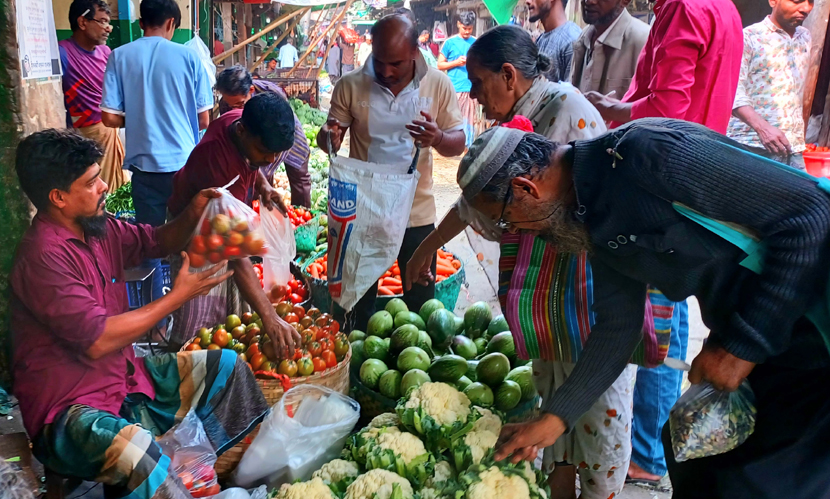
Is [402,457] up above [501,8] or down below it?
below

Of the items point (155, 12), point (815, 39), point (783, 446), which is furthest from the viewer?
point (815, 39)

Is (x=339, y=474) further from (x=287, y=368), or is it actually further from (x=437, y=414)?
(x=287, y=368)

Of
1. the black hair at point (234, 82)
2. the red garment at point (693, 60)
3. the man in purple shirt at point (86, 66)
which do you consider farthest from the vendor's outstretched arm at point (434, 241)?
A: the man in purple shirt at point (86, 66)

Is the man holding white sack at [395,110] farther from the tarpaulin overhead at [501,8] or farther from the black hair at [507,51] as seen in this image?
the tarpaulin overhead at [501,8]

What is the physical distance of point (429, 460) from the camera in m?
1.97

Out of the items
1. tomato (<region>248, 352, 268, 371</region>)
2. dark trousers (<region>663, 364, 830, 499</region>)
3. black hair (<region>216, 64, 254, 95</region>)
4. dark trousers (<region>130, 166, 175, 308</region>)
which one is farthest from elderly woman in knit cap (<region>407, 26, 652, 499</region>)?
black hair (<region>216, 64, 254, 95</region>)

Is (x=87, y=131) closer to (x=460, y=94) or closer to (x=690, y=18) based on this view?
(x=690, y=18)

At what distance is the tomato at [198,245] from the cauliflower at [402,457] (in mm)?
850

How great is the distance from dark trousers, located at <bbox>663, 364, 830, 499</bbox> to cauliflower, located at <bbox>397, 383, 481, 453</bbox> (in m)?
0.77

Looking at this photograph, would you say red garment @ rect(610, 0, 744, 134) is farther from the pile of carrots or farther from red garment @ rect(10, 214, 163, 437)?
red garment @ rect(10, 214, 163, 437)

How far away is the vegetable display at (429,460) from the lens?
180 cm

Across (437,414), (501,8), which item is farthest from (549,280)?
(501,8)

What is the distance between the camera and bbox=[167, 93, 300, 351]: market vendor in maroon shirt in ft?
8.23

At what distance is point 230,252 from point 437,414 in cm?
90
